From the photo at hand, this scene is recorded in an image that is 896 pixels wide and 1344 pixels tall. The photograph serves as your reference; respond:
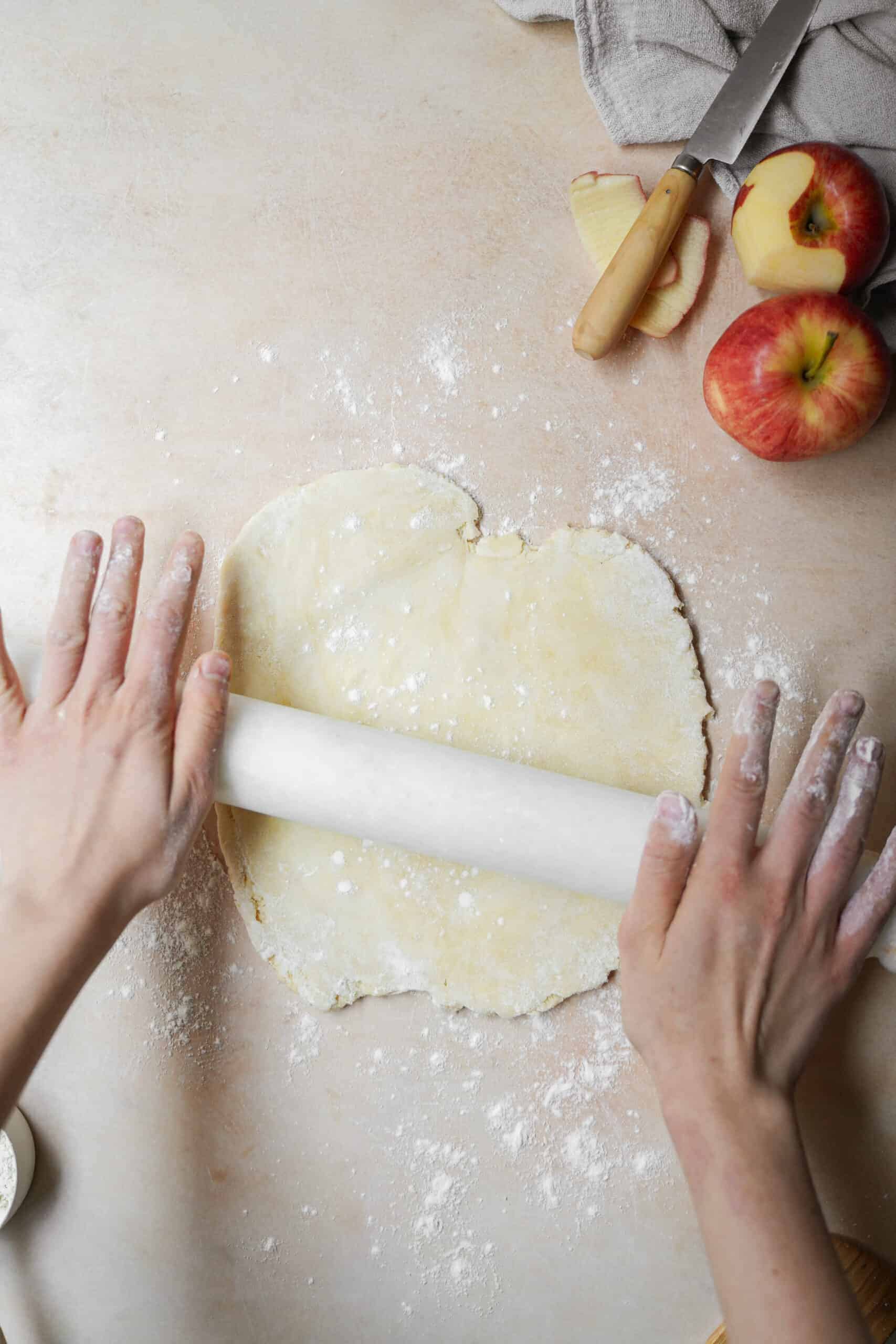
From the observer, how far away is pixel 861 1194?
4.57 feet

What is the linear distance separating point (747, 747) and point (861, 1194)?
74cm

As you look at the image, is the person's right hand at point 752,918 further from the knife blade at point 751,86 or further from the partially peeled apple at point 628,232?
the knife blade at point 751,86

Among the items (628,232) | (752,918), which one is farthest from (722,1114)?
(628,232)

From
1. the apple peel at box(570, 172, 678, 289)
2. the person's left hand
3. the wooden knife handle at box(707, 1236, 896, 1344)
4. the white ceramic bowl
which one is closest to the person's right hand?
the wooden knife handle at box(707, 1236, 896, 1344)

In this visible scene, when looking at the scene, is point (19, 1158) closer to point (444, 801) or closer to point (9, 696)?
point (9, 696)

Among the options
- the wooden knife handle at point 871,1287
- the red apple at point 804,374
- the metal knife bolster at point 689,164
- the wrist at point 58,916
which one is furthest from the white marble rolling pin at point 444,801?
the metal knife bolster at point 689,164

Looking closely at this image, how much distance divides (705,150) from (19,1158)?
1823mm

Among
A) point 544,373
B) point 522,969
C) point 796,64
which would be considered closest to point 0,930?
point 522,969

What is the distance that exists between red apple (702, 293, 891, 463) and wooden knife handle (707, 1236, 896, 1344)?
112 cm

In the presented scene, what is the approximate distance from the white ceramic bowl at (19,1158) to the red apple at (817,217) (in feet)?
5.52

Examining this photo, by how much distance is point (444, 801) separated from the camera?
4.03 feet

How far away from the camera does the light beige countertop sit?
1.42 metres

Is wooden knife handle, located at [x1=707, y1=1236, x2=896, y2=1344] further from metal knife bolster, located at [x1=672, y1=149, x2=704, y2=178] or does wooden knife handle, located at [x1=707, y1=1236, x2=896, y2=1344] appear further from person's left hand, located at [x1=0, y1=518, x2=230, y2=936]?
metal knife bolster, located at [x1=672, y1=149, x2=704, y2=178]

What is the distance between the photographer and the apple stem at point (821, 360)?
130 centimetres
